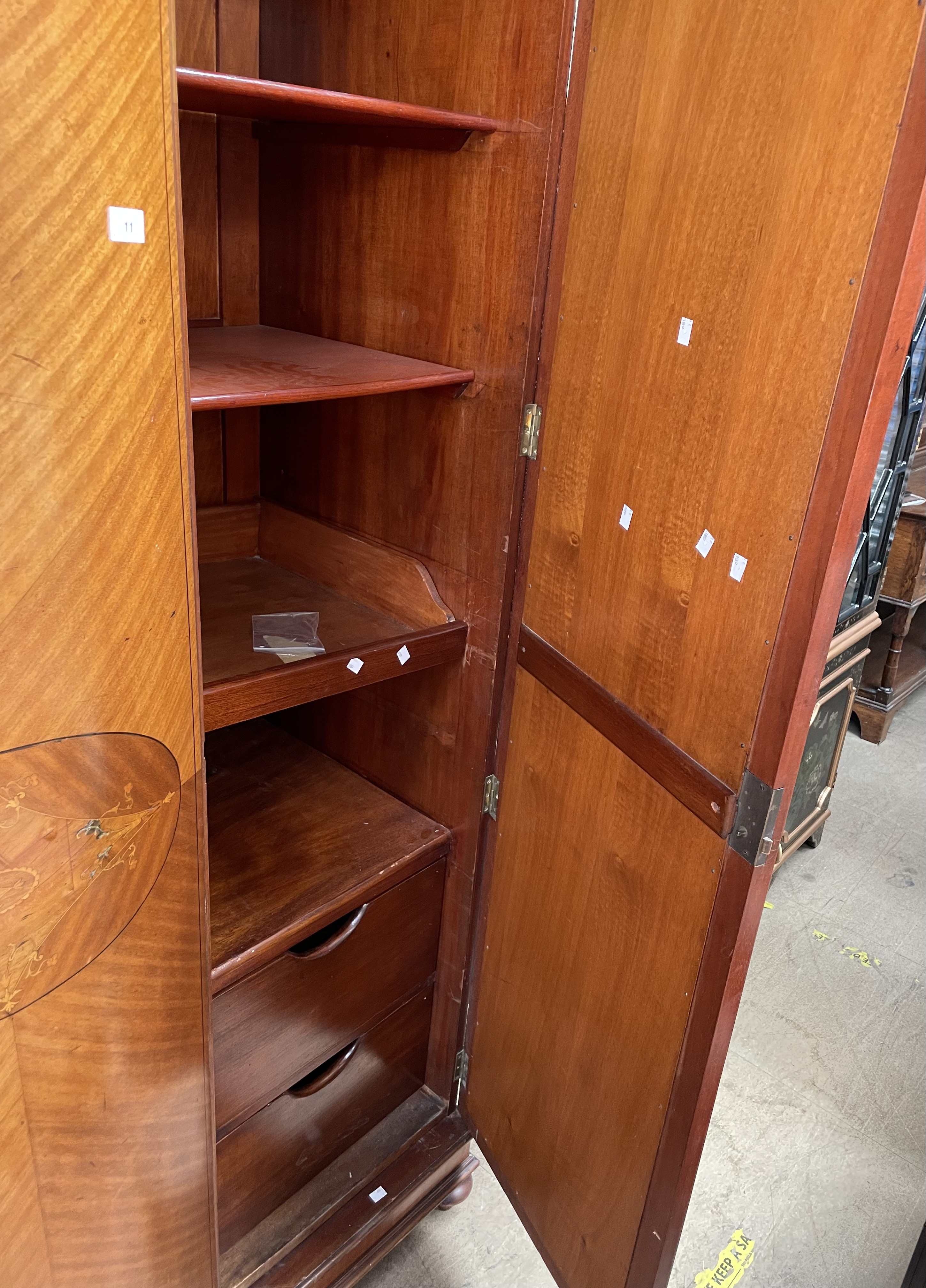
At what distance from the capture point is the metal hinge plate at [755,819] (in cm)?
85

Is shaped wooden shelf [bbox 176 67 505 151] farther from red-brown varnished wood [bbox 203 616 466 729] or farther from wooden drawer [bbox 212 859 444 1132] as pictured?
wooden drawer [bbox 212 859 444 1132]

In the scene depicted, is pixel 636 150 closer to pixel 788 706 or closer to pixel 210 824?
pixel 788 706

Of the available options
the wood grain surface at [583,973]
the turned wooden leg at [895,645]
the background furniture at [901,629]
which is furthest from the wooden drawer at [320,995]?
the turned wooden leg at [895,645]

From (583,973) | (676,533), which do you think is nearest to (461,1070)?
(583,973)

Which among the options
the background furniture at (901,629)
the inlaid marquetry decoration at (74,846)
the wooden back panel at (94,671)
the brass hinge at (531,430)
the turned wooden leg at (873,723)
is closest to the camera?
the wooden back panel at (94,671)

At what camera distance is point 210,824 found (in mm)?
1380

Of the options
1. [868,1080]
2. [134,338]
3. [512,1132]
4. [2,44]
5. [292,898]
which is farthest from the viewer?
[868,1080]

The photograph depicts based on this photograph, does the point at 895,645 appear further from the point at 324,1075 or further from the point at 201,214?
the point at 201,214

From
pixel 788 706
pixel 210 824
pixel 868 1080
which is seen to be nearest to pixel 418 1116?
pixel 210 824

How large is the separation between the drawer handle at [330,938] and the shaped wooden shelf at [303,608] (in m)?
0.36

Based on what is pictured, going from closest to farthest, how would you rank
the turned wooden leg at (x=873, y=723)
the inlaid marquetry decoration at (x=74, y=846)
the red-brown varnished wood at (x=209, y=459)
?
the inlaid marquetry decoration at (x=74, y=846)
the red-brown varnished wood at (x=209, y=459)
the turned wooden leg at (x=873, y=723)

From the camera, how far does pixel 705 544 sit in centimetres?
89

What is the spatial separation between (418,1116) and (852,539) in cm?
123

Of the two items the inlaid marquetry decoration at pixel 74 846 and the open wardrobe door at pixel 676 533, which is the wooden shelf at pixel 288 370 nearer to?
the open wardrobe door at pixel 676 533
